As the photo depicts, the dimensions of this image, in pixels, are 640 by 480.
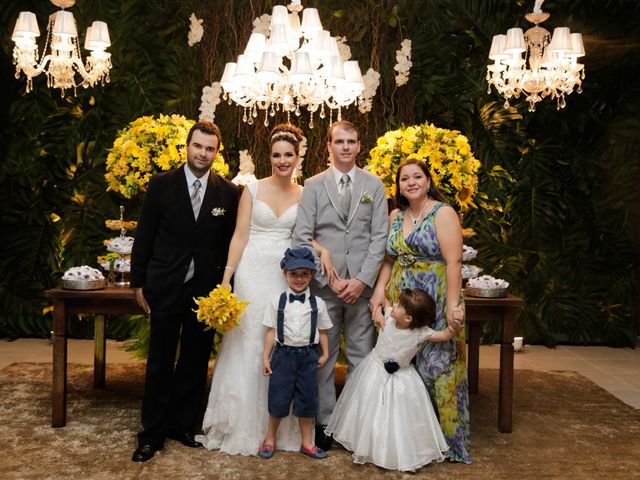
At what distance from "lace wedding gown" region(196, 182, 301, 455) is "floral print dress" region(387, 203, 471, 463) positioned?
776mm

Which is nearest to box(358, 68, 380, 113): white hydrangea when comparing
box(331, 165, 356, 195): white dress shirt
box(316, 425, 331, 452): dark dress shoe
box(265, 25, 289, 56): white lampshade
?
box(265, 25, 289, 56): white lampshade

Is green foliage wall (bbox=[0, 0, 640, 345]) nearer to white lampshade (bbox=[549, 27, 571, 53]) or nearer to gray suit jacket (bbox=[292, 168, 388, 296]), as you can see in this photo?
white lampshade (bbox=[549, 27, 571, 53])

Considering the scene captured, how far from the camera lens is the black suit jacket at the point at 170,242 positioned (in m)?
4.38

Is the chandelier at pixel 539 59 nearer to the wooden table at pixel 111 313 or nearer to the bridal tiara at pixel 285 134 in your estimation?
the wooden table at pixel 111 313

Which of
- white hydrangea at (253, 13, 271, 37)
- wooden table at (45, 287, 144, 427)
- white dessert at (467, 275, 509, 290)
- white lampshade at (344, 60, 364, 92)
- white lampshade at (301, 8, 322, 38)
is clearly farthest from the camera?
white hydrangea at (253, 13, 271, 37)

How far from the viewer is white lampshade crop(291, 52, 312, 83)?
17.4 ft

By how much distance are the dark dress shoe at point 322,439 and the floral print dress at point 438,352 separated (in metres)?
0.68

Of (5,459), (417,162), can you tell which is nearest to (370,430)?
(417,162)

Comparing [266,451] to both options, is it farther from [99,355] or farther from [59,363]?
[99,355]

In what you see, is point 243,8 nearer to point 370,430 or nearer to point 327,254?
point 327,254

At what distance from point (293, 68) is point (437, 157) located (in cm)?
125

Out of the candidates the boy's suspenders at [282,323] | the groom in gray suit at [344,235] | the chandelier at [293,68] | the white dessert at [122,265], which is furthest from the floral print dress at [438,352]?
the white dessert at [122,265]

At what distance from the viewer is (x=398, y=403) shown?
4.20 m

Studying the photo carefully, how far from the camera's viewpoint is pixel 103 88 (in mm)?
7367
